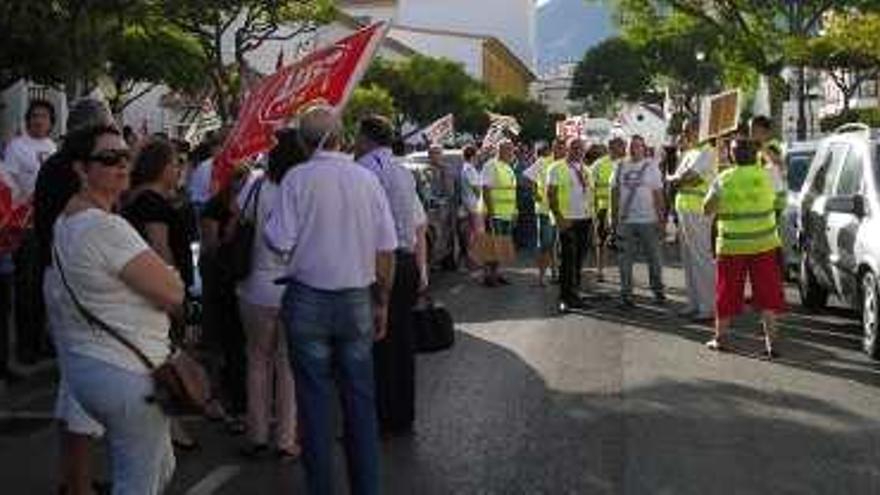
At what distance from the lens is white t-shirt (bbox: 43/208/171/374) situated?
5.25 meters

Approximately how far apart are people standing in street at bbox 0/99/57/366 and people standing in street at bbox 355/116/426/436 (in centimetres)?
345

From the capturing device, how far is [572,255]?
15641 millimetres

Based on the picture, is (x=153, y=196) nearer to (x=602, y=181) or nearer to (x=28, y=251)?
(x=28, y=251)

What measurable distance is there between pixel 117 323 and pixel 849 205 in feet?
27.6

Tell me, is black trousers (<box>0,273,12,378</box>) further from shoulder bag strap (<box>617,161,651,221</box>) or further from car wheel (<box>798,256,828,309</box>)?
car wheel (<box>798,256,828,309</box>)

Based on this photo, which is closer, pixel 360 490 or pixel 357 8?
pixel 360 490

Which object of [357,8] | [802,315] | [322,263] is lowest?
[802,315]

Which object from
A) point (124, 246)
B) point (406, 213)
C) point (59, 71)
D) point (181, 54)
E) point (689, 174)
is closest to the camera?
point (124, 246)

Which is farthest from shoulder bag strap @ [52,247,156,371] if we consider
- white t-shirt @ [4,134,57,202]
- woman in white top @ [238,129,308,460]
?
white t-shirt @ [4,134,57,202]

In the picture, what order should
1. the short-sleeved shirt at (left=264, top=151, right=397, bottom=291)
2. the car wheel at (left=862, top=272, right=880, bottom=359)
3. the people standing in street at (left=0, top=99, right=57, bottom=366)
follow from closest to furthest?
1. the short-sleeved shirt at (left=264, top=151, right=397, bottom=291)
2. the people standing in street at (left=0, top=99, right=57, bottom=366)
3. the car wheel at (left=862, top=272, right=880, bottom=359)

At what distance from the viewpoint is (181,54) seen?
119 ft

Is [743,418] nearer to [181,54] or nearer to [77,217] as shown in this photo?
[77,217]

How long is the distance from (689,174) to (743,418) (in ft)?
17.7

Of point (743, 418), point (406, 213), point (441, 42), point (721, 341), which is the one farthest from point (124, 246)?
point (441, 42)
